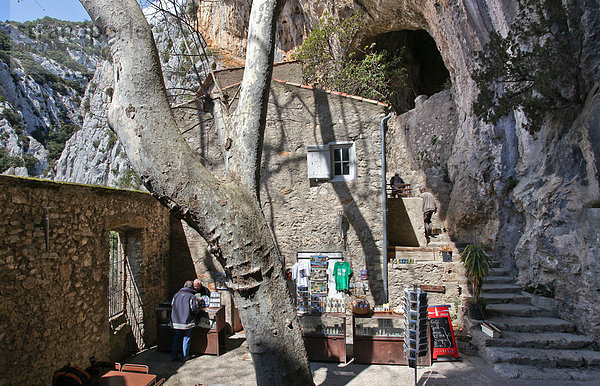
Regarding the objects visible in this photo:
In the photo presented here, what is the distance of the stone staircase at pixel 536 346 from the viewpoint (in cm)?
616

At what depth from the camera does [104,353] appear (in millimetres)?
6039

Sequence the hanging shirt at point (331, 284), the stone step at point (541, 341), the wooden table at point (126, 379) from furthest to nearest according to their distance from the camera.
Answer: the hanging shirt at point (331, 284) → the stone step at point (541, 341) → the wooden table at point (126, 379)

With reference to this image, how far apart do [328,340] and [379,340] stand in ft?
3.07

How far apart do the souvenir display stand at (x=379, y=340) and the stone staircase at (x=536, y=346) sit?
1400 mm

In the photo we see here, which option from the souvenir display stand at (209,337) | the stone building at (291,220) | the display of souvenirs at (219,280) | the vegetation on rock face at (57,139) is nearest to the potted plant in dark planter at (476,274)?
the stone building at (291,220)

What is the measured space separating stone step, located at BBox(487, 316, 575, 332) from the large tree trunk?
20.2 feet

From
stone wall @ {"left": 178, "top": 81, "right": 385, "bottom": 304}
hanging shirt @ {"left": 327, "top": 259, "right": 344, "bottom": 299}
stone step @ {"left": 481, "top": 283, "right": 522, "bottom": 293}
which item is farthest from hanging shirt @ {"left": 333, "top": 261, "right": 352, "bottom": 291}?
stone step @ {"left": 481, "top": 283, "right": 522, "bottom": 293}

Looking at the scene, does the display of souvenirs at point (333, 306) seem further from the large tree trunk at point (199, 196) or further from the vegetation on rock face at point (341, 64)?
the vegetation on rock face at point (341, 64)

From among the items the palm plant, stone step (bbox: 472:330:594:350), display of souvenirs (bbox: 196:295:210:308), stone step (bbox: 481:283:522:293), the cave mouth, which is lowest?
stone step (bbox: 472:330:594:350)

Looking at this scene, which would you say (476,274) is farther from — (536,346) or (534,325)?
(536,346)

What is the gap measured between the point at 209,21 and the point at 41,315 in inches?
1023

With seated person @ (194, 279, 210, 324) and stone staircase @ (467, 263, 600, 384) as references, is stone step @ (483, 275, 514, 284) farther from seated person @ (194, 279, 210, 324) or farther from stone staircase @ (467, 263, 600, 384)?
seated person @ (194, 279, 210, 324)

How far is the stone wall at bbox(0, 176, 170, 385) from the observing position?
4.26 m

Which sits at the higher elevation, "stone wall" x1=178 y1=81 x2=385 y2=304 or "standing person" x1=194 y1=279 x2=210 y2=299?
"stone wall" x1=178 y1=81 x2=385 y2=304
